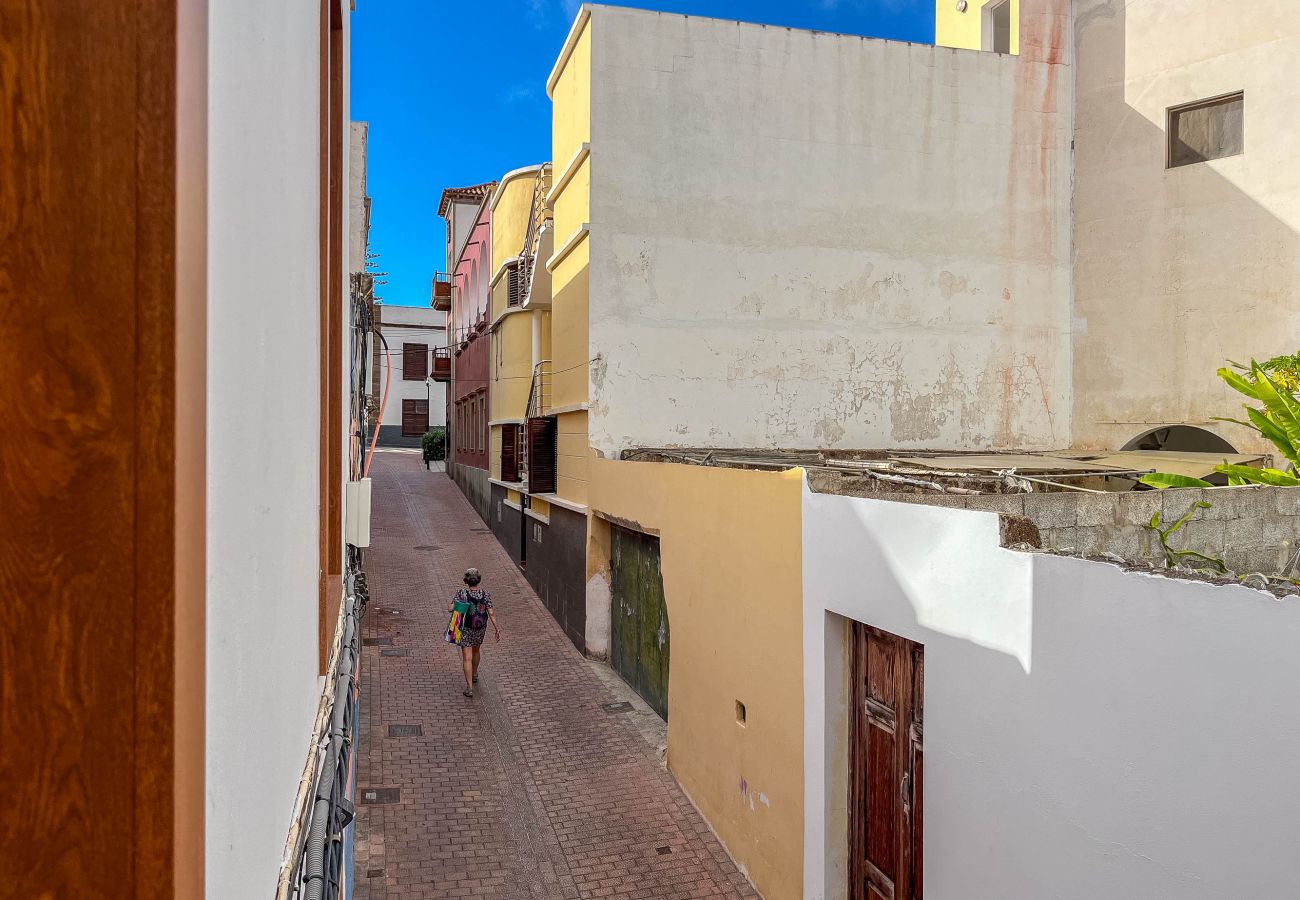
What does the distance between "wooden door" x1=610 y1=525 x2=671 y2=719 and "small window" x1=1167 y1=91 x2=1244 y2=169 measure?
959 centimetres

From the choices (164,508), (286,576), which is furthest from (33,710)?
(286,576)

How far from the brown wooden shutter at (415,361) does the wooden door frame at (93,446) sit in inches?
1766

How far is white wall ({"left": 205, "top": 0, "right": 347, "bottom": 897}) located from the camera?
139 centimetres

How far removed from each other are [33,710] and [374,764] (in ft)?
30.3

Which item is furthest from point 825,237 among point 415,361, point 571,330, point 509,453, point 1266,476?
point 415,361

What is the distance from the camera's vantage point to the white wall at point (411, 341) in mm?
44375

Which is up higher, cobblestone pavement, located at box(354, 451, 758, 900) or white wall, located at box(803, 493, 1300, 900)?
white wall, located at box(803, 493, 1300, 900)

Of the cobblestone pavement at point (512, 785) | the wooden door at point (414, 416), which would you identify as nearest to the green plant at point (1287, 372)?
the cobblestone pavement at point (512, 785)

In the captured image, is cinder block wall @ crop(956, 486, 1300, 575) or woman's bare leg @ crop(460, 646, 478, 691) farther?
woman's bare leg @ crop(460, 646, 478, 691)

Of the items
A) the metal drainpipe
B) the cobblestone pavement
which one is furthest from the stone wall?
the metal drainpipe

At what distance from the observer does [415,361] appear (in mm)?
45031

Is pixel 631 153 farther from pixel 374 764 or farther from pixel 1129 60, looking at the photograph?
pixel 374 764

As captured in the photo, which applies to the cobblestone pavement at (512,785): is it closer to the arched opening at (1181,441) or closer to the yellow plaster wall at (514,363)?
the yellow plaster wall at (514,363)

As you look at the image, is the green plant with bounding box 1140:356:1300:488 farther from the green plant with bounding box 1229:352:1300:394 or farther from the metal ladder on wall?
the metal ladder on wall
